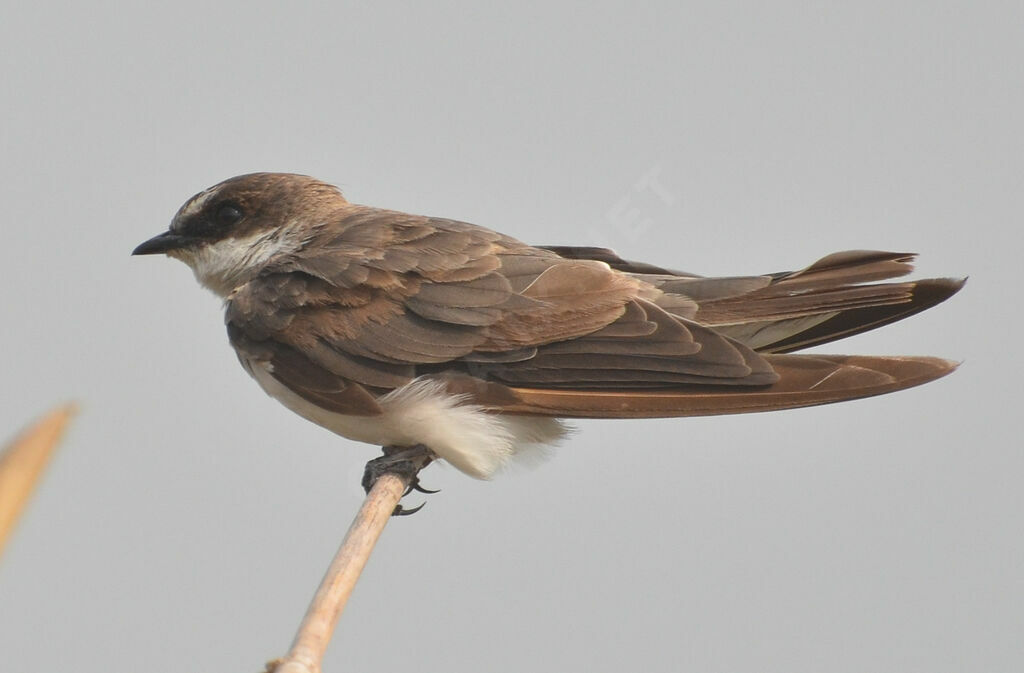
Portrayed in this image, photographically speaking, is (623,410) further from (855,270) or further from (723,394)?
(855,270)

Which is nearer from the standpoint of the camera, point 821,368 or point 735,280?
point 821,368

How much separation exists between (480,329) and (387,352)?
50cm

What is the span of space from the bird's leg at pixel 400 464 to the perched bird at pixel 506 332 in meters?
0.09

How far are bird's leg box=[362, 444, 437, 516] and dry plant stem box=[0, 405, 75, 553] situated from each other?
4.08m

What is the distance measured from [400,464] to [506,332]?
0.82 m

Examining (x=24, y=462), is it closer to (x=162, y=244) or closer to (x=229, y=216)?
(x=229, y=216)

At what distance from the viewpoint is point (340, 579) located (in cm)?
395

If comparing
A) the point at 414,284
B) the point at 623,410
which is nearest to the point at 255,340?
the point at 414,284

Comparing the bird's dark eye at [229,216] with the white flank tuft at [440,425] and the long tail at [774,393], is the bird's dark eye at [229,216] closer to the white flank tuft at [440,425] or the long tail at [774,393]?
the white flank tuft at [440,425]

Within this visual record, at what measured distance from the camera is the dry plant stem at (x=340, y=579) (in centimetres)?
326

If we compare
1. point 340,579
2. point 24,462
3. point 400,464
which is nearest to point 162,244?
point 400,464

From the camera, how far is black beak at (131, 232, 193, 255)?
7.08 meters

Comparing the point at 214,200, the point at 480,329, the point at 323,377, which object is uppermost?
the point at 214,200

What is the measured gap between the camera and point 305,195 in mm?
7055
